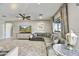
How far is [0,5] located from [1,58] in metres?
0.71

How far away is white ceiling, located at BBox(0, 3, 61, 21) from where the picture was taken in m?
1.47

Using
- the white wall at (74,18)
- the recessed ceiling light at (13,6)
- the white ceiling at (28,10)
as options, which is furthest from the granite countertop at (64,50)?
the recessed ceiling light at (13,6)

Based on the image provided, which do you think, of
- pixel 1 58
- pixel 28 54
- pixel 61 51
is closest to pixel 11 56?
pixel 1 58

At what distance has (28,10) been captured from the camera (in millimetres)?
1569

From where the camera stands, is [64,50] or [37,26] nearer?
[64,50]

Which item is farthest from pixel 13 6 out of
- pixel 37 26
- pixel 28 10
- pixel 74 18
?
pixel 74 18

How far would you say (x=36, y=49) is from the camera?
1558mm

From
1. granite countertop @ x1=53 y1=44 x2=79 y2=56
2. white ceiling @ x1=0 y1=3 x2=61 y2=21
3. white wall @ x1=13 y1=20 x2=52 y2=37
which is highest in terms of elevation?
white ceiling @ x1=0 y1=3 x2=61 y2=21

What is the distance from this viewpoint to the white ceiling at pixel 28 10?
4.83ft

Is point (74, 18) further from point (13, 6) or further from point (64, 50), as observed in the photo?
point (13, 6)

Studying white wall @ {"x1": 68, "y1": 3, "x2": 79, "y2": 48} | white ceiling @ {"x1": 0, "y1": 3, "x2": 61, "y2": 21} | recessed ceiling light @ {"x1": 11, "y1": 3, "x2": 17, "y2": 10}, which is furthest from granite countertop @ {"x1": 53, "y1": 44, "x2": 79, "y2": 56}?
recessed ceiling light @ {"x1": 11, "y1": 3, "x2": 17, "y2": 10}

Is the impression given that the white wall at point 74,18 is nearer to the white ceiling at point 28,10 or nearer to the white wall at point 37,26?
the white ceiling at point 28,10

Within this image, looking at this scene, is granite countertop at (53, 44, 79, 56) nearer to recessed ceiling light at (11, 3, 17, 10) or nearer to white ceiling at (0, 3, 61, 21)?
white ceiling at (0, 3, 61, 21)

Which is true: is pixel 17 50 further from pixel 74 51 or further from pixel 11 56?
pixel 74 51
